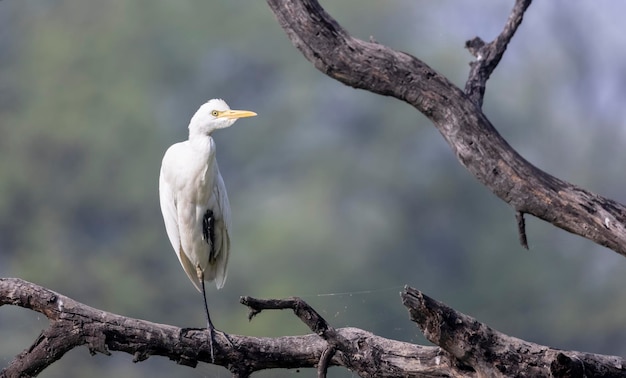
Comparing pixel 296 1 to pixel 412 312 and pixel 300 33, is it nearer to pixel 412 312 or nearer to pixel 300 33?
pixel 300 33

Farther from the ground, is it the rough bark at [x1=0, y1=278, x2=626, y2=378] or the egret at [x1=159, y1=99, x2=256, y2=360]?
the egret at [x1=159, y1=99, x2=256, y2=360]

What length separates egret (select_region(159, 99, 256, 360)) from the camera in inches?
113

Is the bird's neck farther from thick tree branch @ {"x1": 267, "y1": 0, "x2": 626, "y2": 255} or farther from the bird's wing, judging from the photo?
thick tree branch @ {"x1": 267, "y1": 0, "x2": 626, "y2": 255}

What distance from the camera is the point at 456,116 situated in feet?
7.25

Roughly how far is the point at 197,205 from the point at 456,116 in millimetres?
1046

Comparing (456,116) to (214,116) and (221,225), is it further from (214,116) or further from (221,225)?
(221,225)

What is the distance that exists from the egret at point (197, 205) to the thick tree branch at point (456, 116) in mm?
663

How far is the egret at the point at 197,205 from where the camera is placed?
287 centimetres

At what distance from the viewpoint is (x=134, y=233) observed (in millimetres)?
7789

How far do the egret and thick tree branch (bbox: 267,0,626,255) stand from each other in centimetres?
66

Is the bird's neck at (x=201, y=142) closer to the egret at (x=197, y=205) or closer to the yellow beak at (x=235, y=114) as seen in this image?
the egret at (x=197, y=205)

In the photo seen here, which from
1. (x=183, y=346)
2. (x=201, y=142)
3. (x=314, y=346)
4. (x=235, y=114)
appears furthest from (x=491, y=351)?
(x=201, y=142)

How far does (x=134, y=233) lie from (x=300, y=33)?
5783 mm

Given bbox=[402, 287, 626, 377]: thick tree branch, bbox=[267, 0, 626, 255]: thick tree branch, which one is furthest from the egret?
bbox=[402, 287, 626, 377]: thick tree branch
